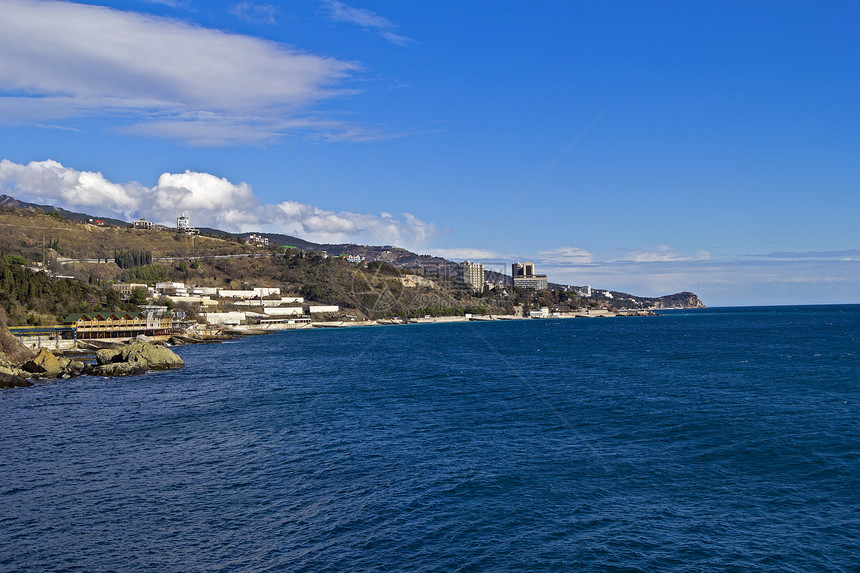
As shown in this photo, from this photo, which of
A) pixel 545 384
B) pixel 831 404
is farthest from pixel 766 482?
pixel 545 384

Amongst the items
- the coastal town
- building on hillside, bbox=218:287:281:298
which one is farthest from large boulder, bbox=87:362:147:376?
building on hillside, bbox=218:287:281:298

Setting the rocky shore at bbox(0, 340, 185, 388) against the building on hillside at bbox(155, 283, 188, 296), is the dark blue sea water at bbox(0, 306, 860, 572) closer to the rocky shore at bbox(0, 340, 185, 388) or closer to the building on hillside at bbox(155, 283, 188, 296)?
the rocky shore at bbox(0, 340, 185, 388)

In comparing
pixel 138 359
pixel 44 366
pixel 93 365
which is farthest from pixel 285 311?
pixel 44 366

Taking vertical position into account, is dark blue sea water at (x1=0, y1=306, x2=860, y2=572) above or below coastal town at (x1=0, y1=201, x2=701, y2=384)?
below

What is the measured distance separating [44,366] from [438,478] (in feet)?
161

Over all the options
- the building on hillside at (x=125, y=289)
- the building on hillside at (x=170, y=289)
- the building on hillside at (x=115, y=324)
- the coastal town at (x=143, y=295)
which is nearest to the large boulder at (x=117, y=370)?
the coastal town at (x=143, y=295)

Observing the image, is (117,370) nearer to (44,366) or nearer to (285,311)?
(44,366)

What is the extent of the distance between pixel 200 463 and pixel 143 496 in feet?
12.9

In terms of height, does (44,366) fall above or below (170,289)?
below

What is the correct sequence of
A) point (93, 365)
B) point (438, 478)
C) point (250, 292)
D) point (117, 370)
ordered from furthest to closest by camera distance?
point (250, 292) < point (93, 365) < point (117, 370) < point (438, 478)

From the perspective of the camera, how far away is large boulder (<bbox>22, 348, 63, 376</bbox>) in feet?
179

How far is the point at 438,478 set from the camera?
21.8 m

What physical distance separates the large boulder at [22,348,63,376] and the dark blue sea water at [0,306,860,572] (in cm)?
1164

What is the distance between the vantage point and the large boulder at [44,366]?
54594 millimetres
